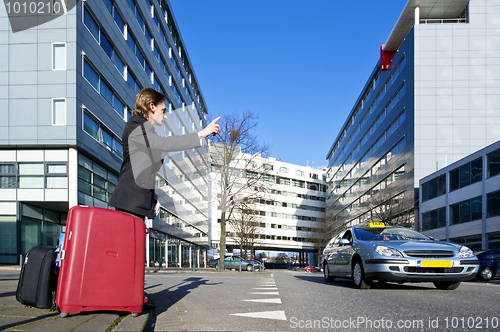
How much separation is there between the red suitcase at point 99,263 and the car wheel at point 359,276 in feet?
18.7

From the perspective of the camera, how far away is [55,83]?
2441 cm

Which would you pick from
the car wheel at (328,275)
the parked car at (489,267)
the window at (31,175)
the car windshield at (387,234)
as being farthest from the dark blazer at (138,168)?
the window at (31,175)

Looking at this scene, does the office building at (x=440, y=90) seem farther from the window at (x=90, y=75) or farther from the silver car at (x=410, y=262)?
the silver car at (x=410, y=262)

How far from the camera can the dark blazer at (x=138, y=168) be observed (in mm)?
4184

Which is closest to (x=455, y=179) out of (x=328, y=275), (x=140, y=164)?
(x=328, y=275)

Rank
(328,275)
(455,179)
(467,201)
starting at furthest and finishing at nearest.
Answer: (455,179) < (467,201) < (328,275)

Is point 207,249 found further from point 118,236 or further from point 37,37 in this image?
point 118,236

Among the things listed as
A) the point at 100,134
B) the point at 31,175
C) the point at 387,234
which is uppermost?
the point at 100,134

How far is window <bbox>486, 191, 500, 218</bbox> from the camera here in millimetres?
32781

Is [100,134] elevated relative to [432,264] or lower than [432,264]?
elevated

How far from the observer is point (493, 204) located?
33.4 m

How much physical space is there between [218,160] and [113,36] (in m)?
10.1

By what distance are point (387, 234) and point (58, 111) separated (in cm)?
1977

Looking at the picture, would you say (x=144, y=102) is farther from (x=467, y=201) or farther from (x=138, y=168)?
(x=467, y=201)
